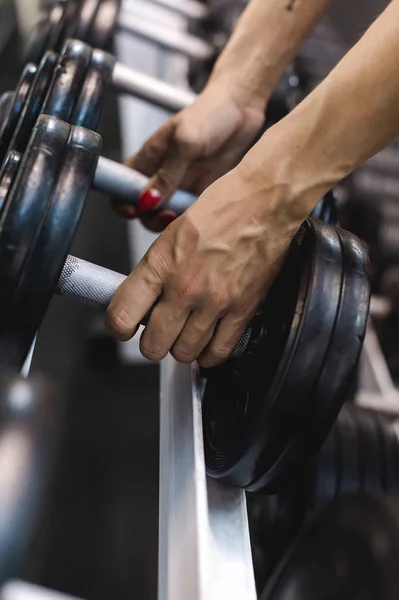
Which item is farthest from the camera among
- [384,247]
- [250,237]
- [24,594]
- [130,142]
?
[130,142]

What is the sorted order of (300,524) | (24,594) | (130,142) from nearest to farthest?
(24,594), (300,524), (130,142)

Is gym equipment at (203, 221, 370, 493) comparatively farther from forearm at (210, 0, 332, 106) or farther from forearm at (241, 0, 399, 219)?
forearm at (210, 0, 332, 106)

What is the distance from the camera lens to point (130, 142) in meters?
1.65

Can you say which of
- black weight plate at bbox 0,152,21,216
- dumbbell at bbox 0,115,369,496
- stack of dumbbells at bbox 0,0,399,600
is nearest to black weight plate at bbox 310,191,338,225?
stack of dumbbells at bbox 0,0,399,600

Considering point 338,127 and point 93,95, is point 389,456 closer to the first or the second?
point 338,127

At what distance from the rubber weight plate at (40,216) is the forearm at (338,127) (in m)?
0.18

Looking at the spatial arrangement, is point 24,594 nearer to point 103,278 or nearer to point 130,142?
point 103,278

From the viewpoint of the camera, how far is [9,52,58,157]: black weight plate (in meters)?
0.56

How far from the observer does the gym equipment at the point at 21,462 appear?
15.5 inches

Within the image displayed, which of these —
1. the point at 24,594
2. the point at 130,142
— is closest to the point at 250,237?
the point at 24,594

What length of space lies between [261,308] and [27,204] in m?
0.27

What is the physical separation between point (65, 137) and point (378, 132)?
0.96ft

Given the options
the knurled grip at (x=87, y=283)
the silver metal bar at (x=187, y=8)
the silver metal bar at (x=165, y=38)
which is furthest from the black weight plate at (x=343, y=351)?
the silver metal bar at (x=187, y=8)

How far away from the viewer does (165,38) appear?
4.45 feet
